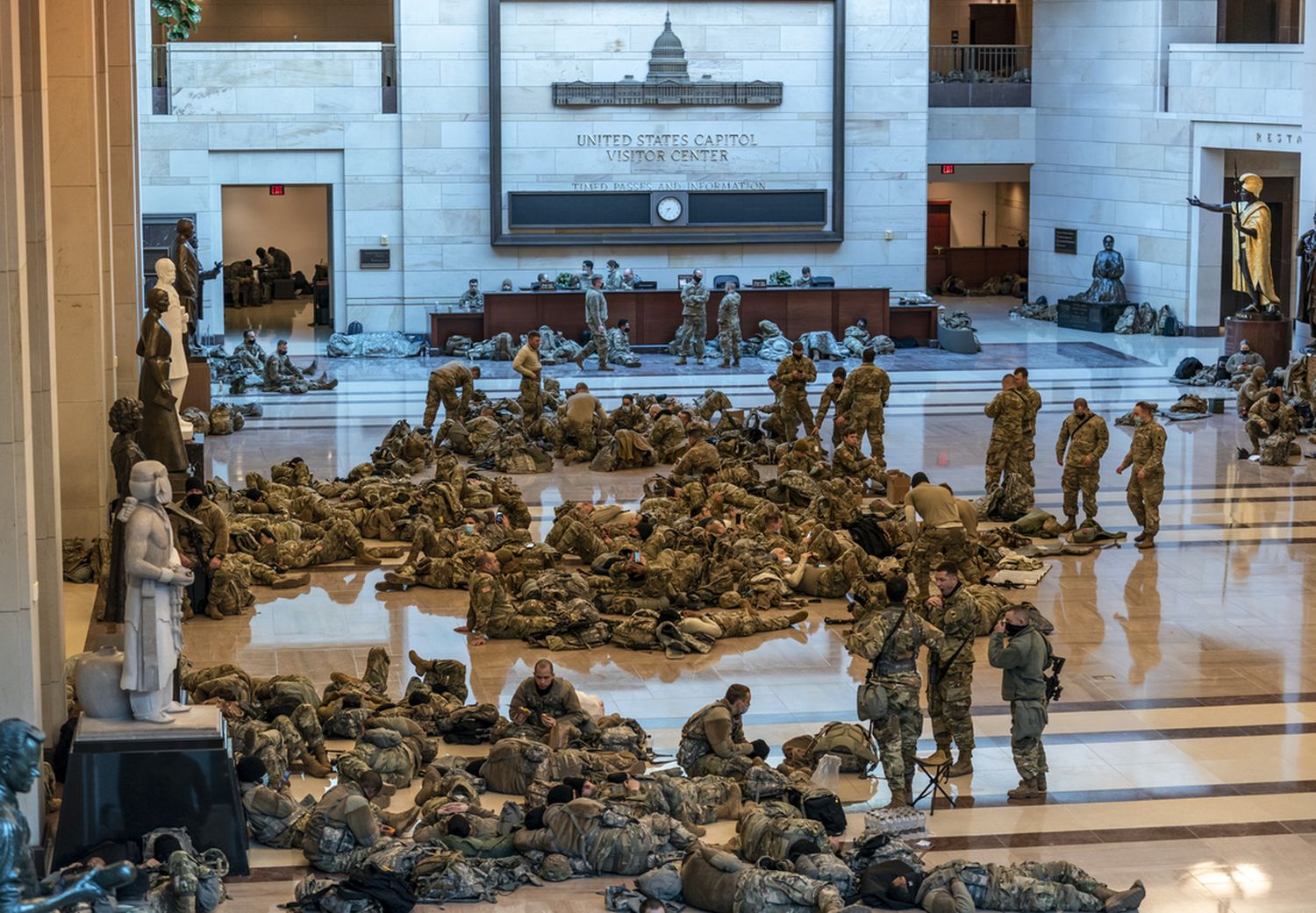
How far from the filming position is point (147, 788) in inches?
427

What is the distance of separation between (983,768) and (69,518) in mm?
9128

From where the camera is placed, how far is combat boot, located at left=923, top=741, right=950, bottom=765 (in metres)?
12.5

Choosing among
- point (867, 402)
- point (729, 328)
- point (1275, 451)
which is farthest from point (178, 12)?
point (1275, 451)

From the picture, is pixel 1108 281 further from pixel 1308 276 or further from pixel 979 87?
pixel 1308 276

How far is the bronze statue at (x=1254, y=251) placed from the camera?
103 feet

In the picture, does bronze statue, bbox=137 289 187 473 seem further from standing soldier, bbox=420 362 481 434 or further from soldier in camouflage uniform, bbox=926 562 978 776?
soldier in camouflage uniform, bbox=926 562 978 776

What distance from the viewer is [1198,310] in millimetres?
36719

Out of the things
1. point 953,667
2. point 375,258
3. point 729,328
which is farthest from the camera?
point 375,258

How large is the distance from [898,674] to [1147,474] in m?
8.19

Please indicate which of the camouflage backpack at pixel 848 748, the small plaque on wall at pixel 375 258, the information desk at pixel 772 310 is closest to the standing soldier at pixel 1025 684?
the camouflage backpack at pixel 848 748

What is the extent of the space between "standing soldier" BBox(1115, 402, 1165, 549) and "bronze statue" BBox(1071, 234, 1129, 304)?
18.9 m

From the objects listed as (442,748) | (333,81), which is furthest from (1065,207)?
(442,748)

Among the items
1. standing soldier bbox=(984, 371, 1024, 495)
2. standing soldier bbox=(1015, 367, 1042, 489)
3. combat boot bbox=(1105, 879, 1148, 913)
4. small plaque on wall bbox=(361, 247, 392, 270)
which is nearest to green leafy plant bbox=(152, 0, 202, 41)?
standing soldier bbox=(984, 371, 1024, 495)

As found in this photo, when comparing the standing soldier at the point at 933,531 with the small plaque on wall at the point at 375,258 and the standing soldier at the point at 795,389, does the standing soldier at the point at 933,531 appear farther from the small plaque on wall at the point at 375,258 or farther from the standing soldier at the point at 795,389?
the small plaque on wall at the point at 375,258
